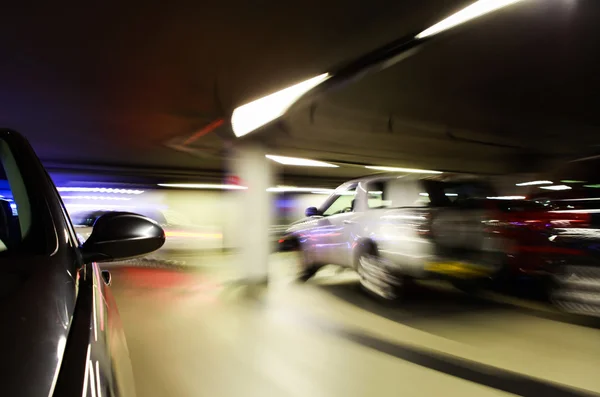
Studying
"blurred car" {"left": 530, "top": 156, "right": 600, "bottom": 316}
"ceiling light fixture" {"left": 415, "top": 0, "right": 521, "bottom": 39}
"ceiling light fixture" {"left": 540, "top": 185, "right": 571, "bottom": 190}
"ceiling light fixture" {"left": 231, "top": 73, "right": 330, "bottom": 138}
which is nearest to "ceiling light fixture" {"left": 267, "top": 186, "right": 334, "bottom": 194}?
"ceiling light fixture" {"left": 231, "top": 73, "right": 330, "bottom": 138}

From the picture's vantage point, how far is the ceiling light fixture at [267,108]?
21.5 feet

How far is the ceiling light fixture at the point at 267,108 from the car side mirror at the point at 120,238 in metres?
4.73

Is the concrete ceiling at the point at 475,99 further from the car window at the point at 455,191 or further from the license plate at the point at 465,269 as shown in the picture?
the license plate at the point at 465,269

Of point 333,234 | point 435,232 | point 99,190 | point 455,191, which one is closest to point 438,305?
point 435,232

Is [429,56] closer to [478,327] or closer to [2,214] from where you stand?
[478,327]

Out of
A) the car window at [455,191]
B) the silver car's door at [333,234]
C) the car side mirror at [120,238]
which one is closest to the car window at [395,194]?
the car window at [455,191]

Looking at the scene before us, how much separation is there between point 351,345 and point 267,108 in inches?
164

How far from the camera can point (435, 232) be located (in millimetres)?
6430

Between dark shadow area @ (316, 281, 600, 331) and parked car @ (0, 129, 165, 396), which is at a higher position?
parked car @ (0, 129, 165, 396)

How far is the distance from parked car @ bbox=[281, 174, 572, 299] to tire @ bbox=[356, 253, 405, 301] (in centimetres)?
2

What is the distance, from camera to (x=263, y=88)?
657 cm

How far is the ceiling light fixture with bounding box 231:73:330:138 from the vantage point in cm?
654

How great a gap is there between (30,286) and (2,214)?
92cm

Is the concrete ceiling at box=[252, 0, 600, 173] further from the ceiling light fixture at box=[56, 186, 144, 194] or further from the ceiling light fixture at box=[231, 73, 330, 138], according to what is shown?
the ceiling light fixture at box=[56, 186, 144, 194]
